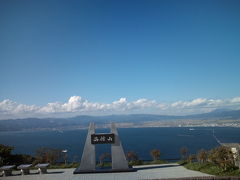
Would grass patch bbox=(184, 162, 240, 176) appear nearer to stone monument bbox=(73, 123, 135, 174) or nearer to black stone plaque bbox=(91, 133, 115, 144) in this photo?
stone monument bbox=(73, 123, 135, 174)

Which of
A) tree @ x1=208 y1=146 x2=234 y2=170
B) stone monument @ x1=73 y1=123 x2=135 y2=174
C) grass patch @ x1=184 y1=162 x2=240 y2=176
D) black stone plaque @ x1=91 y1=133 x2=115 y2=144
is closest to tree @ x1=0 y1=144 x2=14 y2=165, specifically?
stone monument @ x1=73 y1=123 x2=135 y2=174

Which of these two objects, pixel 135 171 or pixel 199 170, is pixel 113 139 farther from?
pixel 199 170

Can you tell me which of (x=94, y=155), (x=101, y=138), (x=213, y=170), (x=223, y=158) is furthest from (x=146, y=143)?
(x=213, y=170)

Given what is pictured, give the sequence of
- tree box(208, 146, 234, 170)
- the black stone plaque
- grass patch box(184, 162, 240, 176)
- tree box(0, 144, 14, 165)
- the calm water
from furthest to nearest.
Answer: the calm water → tree box(0, 144, 14, 165) → the black stone plaque → tree box(208, 146, 234, 170) → grass patch box(184, 162, 240, 176)

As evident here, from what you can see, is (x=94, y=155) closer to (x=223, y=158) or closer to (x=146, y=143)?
(x=223, y=158)

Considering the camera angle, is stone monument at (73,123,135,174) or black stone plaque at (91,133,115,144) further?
black stone plaque at (91,133,115,144)

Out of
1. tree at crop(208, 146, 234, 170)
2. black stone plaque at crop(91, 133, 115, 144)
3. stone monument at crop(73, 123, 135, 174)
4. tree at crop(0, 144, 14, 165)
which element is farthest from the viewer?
tree at crop(0, 144, 14, 165)

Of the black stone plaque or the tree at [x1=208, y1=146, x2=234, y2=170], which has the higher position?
the black stone plaque

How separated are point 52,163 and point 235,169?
39.3ft

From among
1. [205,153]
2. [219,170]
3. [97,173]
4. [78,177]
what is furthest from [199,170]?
[78,177]

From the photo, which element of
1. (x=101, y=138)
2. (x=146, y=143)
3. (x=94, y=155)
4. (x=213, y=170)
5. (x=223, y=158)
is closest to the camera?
(x=213, y=170)

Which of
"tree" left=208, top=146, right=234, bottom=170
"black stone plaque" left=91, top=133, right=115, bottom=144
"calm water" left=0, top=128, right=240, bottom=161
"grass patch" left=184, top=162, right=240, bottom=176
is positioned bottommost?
"calm water" left=0, top=128, right=240, bottom=161

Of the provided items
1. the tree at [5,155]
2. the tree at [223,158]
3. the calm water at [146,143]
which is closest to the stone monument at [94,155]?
the tree at [223,158]

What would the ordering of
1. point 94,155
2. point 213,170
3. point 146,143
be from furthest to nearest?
point 146,143 < point 94,155 < point 213,170
